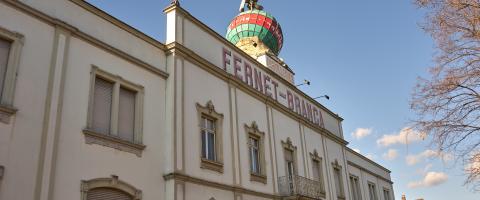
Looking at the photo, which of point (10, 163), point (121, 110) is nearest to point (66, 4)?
point (121, 110)

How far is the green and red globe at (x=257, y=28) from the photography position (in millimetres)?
24625

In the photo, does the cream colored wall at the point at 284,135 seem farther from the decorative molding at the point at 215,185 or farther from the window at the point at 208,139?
the window at the point at 208,139

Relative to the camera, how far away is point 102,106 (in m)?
11.9

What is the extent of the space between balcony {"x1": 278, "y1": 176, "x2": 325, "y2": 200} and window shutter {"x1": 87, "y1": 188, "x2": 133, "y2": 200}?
788cm

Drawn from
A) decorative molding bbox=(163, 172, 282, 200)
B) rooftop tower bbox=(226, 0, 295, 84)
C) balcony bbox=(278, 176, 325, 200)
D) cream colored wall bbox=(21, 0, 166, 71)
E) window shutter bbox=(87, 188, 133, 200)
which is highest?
rooftop tower bbox=(226, 0, 295, 84)

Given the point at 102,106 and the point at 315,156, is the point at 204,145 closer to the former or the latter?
the point at 102,106

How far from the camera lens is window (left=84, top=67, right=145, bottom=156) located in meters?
11.4

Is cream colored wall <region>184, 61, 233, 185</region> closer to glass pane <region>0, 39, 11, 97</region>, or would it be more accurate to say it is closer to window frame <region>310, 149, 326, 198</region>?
glass pane <region>0, 39, 11, 97</region>

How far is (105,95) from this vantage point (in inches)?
477

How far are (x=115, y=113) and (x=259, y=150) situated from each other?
734 cm

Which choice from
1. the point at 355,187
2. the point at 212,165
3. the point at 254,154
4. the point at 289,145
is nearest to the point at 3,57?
the point at 212,165

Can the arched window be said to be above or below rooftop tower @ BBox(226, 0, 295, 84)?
below

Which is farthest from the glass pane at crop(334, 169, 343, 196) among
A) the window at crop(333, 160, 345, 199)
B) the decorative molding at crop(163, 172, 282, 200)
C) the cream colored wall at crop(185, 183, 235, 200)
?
the cream colored wall at crop(185, 183, 235, 200)

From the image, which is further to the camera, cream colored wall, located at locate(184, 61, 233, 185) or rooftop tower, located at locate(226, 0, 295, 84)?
rooftop tower, located at locate(226, 0, 295, 84)
